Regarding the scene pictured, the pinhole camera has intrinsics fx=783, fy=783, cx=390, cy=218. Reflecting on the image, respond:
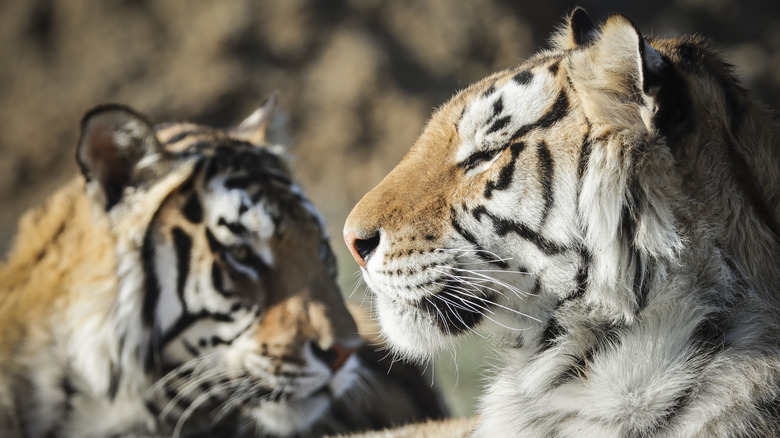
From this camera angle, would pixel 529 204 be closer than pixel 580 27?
Yes

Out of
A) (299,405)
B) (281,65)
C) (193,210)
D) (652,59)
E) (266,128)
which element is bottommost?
(299,405)

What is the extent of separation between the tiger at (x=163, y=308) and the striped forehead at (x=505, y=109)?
0.86 metres

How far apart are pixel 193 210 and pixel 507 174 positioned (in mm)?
1157

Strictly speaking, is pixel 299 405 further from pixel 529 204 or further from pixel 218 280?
pixel 529 204

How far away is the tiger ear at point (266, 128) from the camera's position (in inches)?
117

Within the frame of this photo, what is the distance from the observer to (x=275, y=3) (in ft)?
23.3

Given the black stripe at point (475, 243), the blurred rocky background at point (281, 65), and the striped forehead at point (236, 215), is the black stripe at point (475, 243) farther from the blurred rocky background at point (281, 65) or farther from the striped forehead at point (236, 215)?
the blurred rocky background at point (281, 65)

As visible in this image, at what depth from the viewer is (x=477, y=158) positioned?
183 centimetres

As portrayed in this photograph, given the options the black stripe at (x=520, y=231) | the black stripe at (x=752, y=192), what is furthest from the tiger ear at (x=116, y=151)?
the black stripe at (x=752, y=192)

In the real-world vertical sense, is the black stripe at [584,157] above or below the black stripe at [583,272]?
above

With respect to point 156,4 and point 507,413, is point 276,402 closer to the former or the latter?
point 507,413

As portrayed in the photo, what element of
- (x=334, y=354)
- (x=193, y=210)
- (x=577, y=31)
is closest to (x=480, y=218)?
(x=577, y=31)

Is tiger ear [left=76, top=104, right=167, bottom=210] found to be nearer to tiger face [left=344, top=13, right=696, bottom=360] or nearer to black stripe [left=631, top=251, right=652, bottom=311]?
tiger face [left=344, top=13, right=696, bottom=360]

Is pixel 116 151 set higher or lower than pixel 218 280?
higher
